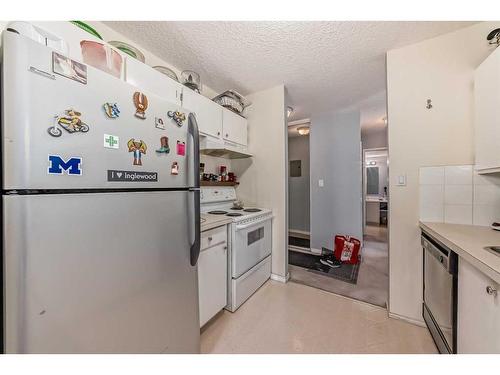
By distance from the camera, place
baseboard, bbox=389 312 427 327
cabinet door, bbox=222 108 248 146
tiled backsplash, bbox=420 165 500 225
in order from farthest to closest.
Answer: cabinet door, bbox=222 108 248 146
baseboard, bbox=389 312 427 327
tiled backsplash, bbox=420 165 500 225

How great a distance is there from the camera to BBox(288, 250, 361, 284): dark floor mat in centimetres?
234

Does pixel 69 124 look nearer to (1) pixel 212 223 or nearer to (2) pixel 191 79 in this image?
(1) pixel 212 223

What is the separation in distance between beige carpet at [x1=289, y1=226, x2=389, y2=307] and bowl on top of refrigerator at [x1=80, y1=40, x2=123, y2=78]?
2.57m

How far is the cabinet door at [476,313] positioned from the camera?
75 cm

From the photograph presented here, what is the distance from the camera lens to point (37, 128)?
573mm

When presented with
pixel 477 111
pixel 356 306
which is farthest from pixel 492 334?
pixel 477 111

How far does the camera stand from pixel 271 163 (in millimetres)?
2348

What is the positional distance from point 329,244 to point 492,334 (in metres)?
2.48

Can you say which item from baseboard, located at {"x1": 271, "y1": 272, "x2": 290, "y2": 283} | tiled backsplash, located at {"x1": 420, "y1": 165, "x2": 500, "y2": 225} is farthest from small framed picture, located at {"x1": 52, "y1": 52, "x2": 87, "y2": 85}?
baseboard, located at {"x1": 271, "y1": 272, "x2": 290, "y2": 283}

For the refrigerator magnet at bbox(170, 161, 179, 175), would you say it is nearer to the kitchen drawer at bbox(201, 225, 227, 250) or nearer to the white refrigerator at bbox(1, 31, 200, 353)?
the white refrigerator at bbox(1, 31, 200, 353)

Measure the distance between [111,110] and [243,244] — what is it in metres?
1.45

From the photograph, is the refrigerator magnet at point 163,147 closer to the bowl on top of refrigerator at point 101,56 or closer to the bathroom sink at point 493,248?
the bowl on top of refrigerator at point 101,56
